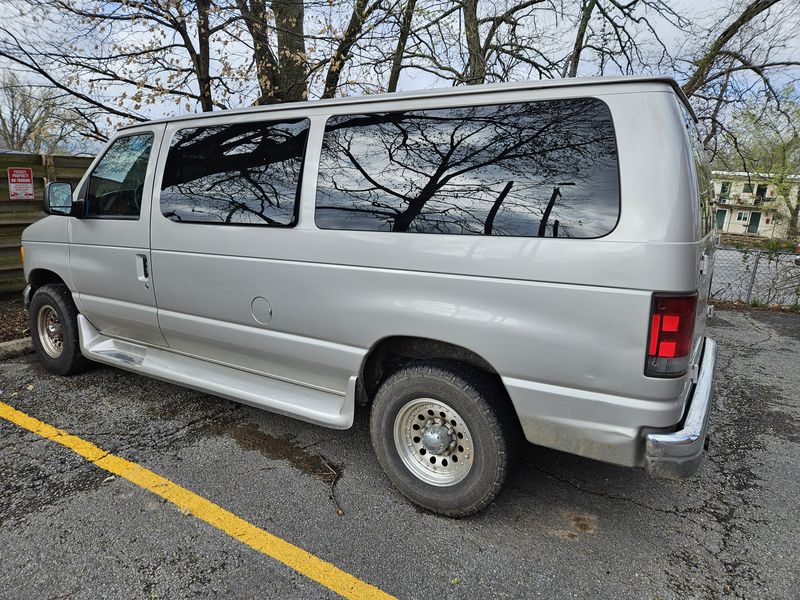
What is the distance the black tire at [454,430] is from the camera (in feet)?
8.07

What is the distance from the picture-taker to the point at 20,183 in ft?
21.0

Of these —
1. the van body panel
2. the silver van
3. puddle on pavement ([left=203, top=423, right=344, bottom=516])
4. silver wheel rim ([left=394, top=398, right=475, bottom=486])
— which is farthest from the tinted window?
the van body panel

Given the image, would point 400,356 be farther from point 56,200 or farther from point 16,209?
point 16,209

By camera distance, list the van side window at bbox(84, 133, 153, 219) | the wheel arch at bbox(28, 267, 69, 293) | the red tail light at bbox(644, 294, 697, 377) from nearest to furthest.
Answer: the red tail light at bbox(644, 294, 697, 377) → the van side window at bbox(84, 133, 153, 219) → the wheel arch at bbox(28, 267, 69, 293)

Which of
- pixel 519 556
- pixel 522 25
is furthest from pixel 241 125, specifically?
pixel 522 25

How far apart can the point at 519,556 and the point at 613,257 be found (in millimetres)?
1465

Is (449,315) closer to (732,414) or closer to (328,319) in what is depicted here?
(328,319)

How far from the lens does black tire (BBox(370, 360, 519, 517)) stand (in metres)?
2.46

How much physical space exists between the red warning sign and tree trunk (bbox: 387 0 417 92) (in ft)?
18.2

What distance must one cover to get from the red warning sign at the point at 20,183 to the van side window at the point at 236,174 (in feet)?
14.0

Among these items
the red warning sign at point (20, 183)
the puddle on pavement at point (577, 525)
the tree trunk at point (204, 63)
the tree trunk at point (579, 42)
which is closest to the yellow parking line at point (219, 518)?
the puddle on pavement at point (577, 525)

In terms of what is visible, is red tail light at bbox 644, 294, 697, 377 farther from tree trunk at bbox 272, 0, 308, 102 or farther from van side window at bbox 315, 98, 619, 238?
tree trunk at bbox 272, 0, 308, 102

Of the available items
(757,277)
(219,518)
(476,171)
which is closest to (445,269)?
(476,171)

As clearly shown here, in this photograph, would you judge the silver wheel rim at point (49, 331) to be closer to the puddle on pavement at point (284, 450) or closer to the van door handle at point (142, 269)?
the van door handle at point (142, 269)
